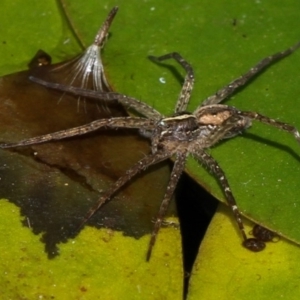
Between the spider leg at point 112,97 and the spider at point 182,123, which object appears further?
the spider leg at point 112,97

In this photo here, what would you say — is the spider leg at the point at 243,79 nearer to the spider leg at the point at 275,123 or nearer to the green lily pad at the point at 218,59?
the green lily pad at the point at 218,59

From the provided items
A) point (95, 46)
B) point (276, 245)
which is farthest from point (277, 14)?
point (276, 245)

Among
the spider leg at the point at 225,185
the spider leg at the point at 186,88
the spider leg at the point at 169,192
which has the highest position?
the spider leg at the point at 186,88

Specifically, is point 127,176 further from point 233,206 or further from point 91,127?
point 233,206

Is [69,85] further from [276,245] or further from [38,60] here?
[276,245]

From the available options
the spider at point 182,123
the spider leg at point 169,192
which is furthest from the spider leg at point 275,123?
the spider leg at point 169,192

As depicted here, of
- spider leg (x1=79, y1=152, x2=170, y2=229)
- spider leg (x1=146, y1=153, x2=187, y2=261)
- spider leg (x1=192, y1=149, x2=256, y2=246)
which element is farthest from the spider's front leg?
spider leg (x1=79, y1=152, x2=170, y2=229)
